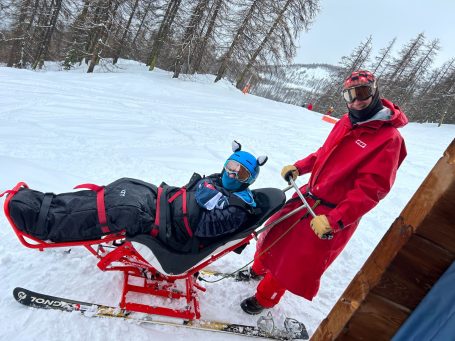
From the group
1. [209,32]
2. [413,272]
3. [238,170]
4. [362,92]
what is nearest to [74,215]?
[238,170]

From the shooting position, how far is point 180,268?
2.50 metres

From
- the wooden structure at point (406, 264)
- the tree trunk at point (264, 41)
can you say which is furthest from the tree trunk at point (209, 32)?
the wooden structure at point (406, 264)

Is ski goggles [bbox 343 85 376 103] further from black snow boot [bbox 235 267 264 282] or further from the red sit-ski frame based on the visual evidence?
black snow boot [bbox 235 267 264 282]

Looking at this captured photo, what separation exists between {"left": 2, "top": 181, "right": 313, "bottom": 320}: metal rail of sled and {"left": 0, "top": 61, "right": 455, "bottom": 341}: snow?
0.15m

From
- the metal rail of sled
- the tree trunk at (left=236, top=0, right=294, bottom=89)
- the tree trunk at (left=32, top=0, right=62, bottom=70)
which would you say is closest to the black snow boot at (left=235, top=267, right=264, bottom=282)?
the metal rail of sled

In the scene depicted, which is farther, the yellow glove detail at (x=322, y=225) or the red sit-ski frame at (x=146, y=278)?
the red sit-ski frame at (x=146, y=278)

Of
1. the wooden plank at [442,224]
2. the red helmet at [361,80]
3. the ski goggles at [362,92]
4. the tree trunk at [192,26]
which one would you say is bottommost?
the wooden plank at [442,224]

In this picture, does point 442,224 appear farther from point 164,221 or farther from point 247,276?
point 247,276

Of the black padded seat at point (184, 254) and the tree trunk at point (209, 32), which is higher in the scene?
the tree trunk at point (209, 32)

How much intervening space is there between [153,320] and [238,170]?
4.95ft

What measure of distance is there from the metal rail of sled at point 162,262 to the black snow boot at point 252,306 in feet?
1.59

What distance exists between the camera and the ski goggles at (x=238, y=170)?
9.20 feet

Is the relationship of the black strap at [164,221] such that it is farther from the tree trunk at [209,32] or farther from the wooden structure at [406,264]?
the tree trunk at [209,32]

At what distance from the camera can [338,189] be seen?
2543mm
